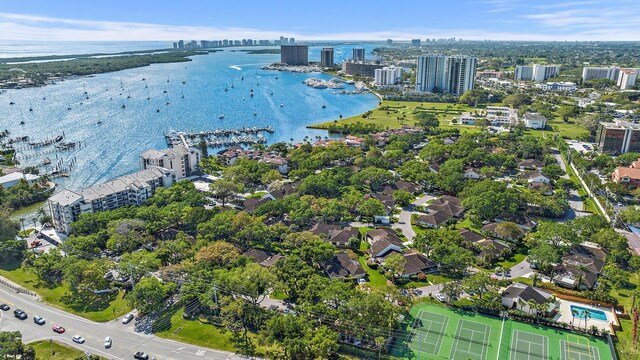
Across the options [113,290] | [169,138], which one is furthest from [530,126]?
[113,290]

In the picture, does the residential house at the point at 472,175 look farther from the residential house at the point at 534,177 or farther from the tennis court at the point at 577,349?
the tennis court at the point at 577,349

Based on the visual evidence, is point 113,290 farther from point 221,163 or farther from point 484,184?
point 484,184

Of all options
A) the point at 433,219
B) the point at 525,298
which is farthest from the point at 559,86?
the point at 525,298

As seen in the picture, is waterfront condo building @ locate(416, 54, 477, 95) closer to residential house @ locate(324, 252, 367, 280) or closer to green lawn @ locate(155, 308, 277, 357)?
residential house @ locate(324, 252, 367, 280)

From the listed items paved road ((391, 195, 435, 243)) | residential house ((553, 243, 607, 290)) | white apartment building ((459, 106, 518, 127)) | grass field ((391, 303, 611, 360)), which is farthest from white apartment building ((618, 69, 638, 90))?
grass field ((391, 303, 611, 360))

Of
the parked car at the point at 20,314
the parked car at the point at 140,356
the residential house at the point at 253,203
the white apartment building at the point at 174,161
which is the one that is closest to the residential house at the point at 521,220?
the residential house at the point at 253,203

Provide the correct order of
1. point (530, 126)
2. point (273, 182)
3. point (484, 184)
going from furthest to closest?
→ point (530, 126), point (273, 182), point (484, 184)
